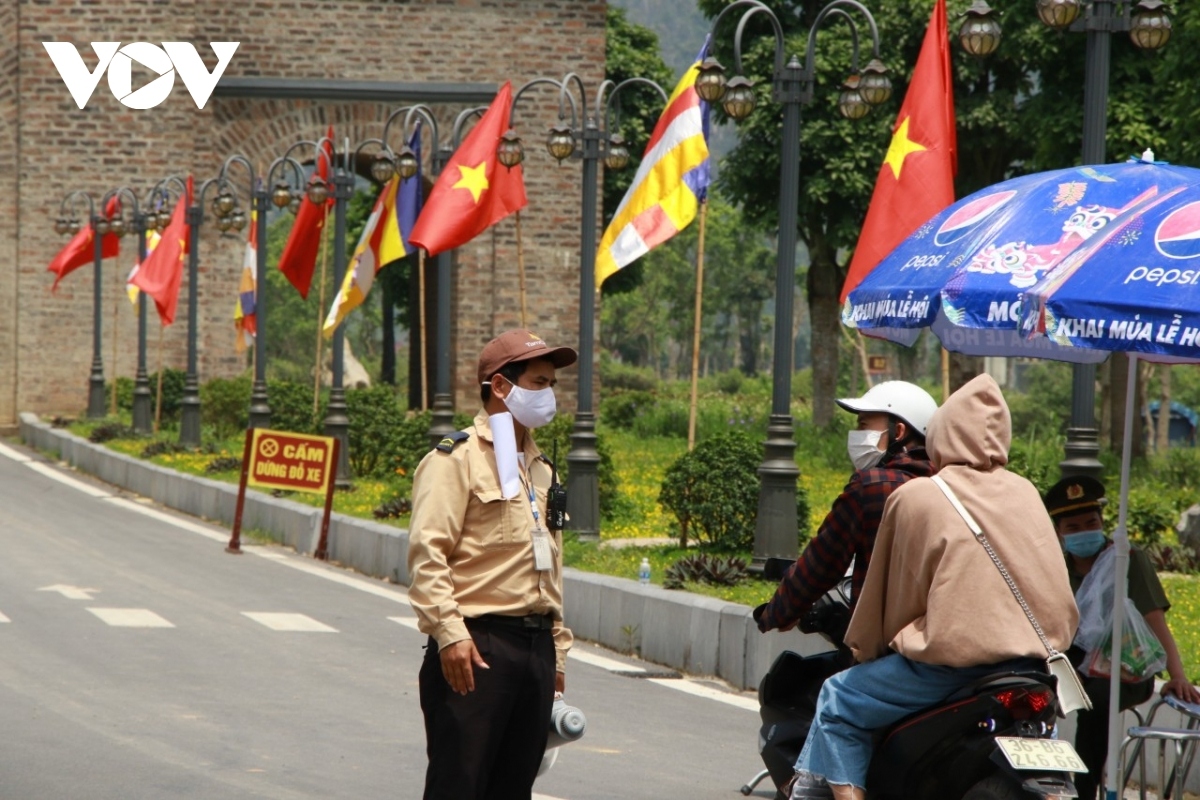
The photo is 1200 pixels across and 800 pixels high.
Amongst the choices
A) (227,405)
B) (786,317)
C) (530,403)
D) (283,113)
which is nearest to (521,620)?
(530,403)

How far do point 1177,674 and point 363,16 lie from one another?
32807mm

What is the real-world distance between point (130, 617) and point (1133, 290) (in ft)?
31.6

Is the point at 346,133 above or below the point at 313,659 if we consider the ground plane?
above

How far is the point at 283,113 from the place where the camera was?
37594 millimetres

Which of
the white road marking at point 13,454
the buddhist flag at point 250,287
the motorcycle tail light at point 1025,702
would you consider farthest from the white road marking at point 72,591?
the white road marking at point 13,454

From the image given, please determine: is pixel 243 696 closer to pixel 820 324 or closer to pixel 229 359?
pixel 229 359

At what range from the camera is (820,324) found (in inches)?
1629

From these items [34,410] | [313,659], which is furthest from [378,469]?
[34,410]

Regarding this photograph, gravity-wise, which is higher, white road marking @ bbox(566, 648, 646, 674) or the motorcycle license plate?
the motorcycle license plate

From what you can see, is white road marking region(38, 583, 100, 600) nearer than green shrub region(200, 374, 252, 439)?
Yes

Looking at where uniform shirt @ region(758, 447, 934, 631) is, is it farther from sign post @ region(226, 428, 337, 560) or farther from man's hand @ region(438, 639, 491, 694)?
sign post @ region(226, 428, 337, 560)

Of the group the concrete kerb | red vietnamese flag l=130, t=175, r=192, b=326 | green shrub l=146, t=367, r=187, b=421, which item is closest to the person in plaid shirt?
the concrete kerb

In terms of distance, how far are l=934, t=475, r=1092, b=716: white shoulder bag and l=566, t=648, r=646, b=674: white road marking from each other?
6718 millimetres

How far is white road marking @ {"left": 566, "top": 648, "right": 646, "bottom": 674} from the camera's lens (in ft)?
39.4
